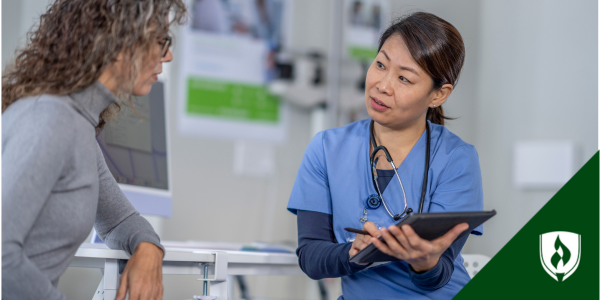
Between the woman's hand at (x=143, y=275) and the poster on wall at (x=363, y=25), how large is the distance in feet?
6.04

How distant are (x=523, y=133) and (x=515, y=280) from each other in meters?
1.17

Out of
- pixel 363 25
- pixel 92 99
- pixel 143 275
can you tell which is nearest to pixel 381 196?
pixel 143 275

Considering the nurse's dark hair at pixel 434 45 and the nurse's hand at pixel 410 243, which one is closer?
the nurse's hand at pixel 410 243

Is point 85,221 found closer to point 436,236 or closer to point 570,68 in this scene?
point 436,236

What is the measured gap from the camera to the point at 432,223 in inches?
31.8

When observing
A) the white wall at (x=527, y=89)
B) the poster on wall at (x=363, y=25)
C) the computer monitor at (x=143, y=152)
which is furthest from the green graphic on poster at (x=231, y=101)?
the white wall at (x=527, y=89)

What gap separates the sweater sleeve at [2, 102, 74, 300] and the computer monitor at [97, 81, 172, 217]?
0.53 metres

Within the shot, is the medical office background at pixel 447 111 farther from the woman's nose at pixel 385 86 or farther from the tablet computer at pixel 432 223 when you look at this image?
the tablet computer at pixel 432 223

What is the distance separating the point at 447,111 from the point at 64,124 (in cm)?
195

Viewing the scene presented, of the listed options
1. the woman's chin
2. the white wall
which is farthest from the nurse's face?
the white wall

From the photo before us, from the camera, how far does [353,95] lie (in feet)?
8.19

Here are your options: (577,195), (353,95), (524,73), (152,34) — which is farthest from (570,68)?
(152,34)

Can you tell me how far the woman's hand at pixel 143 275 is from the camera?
2.72 ft

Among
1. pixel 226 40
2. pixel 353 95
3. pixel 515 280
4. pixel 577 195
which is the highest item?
pixel 226 40
